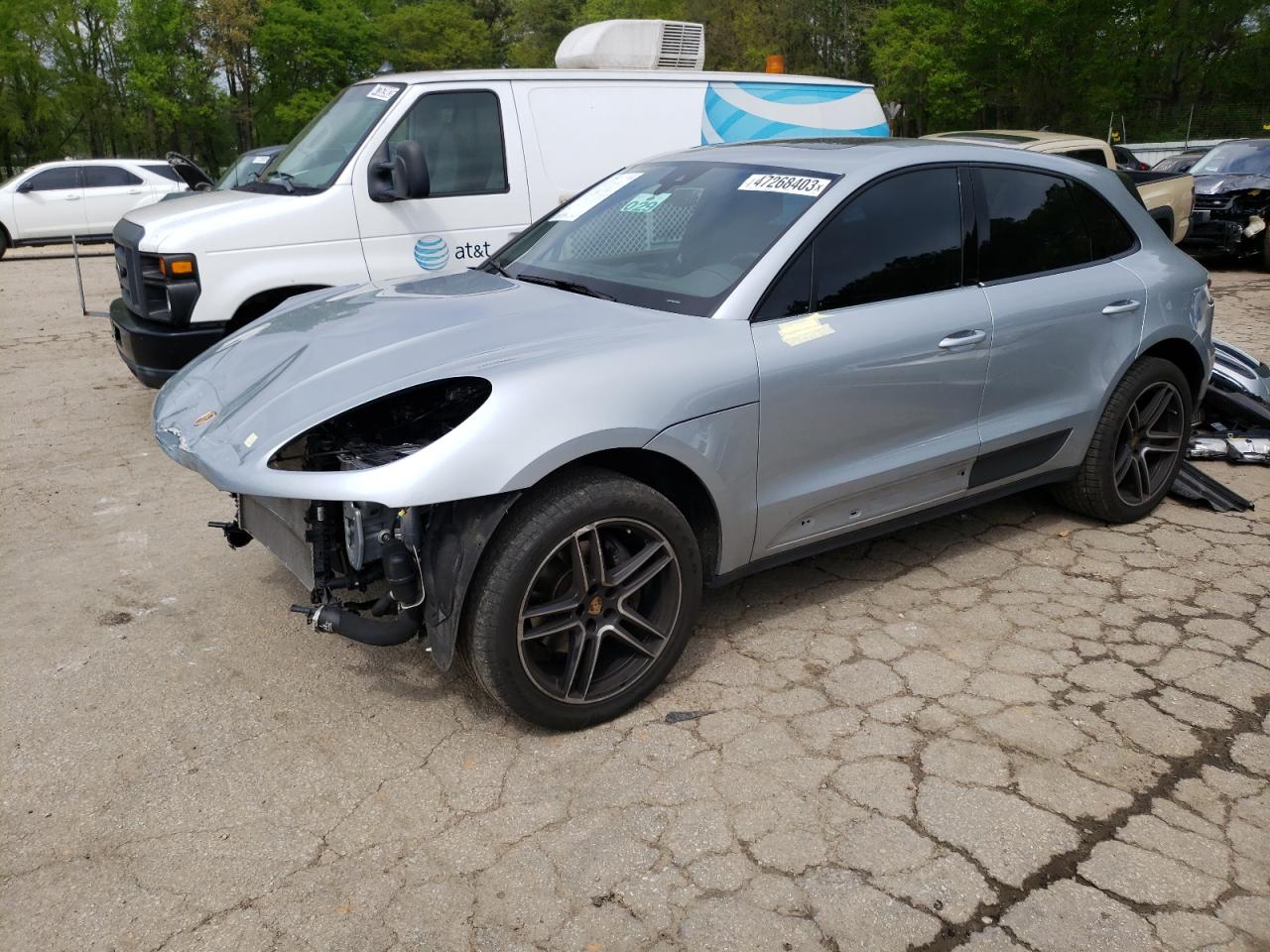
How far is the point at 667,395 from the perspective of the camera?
319 cm

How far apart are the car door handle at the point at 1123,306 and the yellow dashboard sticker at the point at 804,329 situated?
1580mm

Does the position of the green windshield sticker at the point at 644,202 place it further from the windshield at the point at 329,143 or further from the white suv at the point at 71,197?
the white suv at the point at 71,197

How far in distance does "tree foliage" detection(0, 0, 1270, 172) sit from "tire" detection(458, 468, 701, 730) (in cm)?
3795

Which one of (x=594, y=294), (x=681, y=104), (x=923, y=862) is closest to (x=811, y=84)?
(x=681, y=104)

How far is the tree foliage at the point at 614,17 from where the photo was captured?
3725cm

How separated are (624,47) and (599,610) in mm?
5641

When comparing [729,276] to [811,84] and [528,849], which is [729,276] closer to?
[528,849]

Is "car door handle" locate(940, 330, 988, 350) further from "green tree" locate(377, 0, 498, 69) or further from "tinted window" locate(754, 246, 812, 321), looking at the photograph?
"green tree" locate(377, 0, 498, 69)

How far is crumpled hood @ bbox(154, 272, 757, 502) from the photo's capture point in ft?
9.95

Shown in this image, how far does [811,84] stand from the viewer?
8117 millimetres

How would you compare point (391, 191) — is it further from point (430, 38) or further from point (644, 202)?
point (430, 38)

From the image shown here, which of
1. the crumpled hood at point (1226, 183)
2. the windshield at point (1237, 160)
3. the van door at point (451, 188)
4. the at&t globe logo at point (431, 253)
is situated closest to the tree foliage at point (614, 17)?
the windshield at point (1237, 160)

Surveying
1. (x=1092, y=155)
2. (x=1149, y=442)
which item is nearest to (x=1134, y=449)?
(x=1149, y=442)

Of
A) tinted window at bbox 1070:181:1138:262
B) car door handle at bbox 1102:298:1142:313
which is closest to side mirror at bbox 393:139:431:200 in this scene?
tinted window at bbox 1070:181:1138:262
